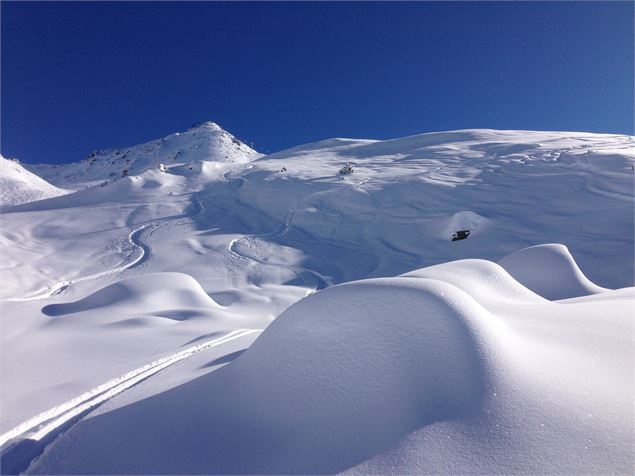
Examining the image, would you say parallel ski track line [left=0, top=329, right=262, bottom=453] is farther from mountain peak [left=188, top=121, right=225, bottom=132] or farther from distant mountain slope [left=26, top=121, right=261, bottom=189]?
mountain peak [left=188, top=121, right=225, bottom=132]

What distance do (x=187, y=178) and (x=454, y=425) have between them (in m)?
21.1

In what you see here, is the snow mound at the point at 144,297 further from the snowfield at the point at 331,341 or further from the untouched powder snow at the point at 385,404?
the untouched powder snow at the point at 385,404

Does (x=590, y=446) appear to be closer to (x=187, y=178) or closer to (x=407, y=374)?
(x=407, y=374)

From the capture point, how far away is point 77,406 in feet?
11.7

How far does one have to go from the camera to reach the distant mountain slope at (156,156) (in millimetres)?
50750

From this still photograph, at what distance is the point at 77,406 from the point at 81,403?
0.06 m

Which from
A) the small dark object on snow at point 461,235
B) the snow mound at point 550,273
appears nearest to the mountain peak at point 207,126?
the small dark object on snow at point 461,235

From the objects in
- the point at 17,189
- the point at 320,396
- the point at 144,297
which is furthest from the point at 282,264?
the point at 17,189

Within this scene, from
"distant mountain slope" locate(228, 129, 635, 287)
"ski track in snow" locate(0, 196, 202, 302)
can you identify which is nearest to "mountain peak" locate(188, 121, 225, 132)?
"distant mountain slope" locate(228, 129, 635, 287)

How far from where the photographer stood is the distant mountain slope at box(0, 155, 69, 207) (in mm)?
19734

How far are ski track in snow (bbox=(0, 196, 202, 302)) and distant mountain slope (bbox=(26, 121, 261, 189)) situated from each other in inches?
1409

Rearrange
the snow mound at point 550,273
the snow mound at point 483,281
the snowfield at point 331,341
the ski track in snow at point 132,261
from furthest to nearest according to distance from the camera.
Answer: the ski track in snow at point 132,261
the snow mound at point 550,273
the snow mound at point 483,281
the snowfield at point 331,341

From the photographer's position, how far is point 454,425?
2.24m

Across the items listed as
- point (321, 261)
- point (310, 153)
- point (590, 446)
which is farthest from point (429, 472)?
point (310, 153)
